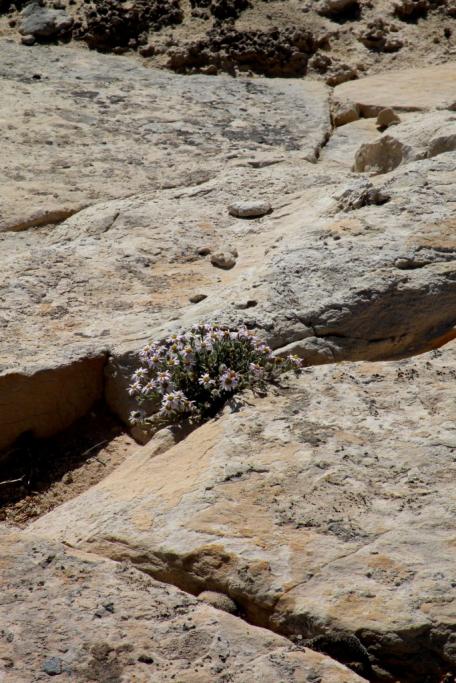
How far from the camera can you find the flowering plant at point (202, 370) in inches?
136

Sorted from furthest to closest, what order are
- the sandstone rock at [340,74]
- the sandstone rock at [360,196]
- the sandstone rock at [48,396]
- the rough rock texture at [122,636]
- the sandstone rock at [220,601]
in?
the sandstone rock at [340,74], the sandstone rock at [360,196], the sandstone rock at [48,396], the sandstone rock at [220,601], the rough rock texture at [122,636]

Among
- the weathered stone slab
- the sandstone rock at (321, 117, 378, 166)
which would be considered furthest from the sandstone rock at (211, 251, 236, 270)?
the sandstone rock at (321, 117, 378, 166)

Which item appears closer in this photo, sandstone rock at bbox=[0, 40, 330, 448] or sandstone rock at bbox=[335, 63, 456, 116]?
sandstone rock at bbox=[0, 40, 330, 448]

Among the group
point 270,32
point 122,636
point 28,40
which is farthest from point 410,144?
point 28,40

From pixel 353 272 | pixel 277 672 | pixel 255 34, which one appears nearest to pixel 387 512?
pixel 277 672

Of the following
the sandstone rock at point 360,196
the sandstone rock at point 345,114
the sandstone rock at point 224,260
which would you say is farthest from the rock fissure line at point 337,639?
the sandstone rock at point 345,114

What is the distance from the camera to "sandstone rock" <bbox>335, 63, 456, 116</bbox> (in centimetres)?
646

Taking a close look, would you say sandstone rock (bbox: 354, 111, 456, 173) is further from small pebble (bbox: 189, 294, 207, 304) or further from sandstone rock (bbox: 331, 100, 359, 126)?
small pebble (bbox: 189, 294, 207, 304)

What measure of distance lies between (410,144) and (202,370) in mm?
2288

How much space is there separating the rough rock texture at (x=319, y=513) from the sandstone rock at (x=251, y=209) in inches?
64.7

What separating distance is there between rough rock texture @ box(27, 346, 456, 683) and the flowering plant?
12 centimetres

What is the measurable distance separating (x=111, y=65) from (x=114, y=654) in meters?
5.48

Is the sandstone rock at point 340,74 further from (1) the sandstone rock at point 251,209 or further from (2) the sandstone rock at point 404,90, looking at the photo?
(1) the sandstone rock at point 251,209

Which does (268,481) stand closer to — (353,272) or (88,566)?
(88,566)
